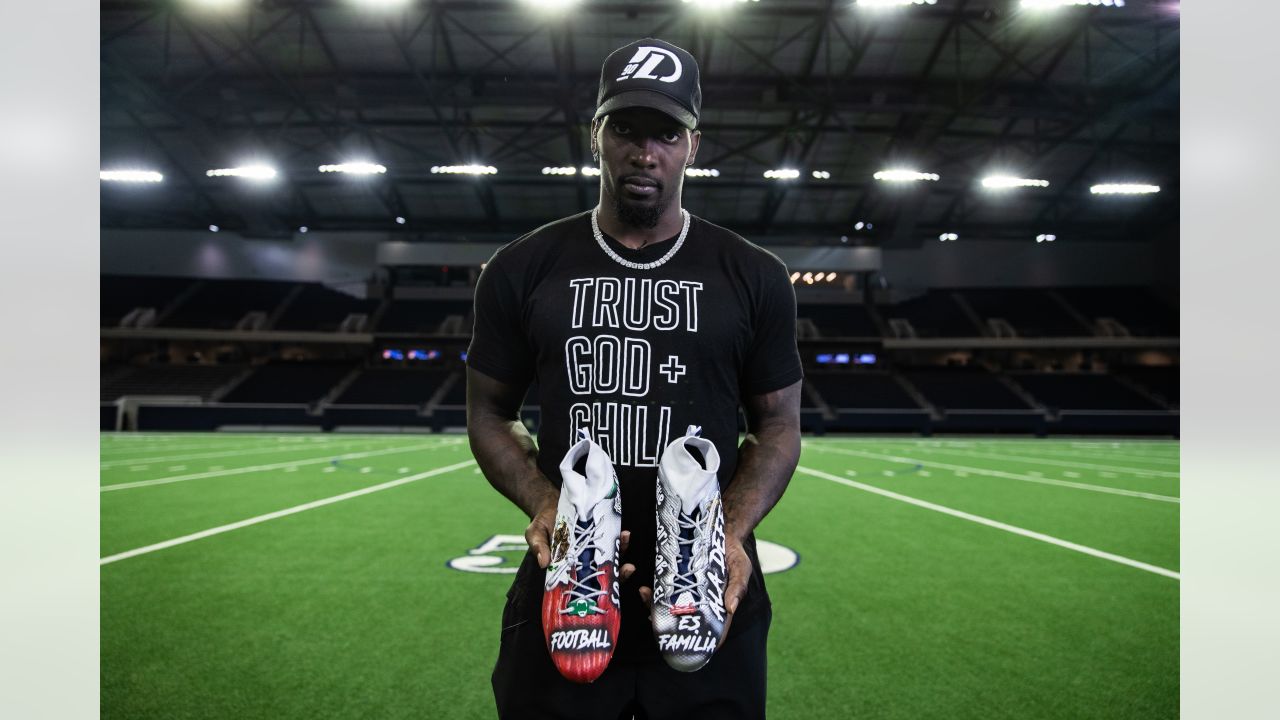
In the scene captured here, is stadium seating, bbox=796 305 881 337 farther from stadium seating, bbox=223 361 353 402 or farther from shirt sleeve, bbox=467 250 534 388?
shirt sleeve, bbox=467 250 534 388

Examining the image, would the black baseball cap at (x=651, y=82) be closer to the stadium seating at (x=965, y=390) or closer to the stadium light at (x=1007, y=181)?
the stadium light at (x=1007, y=181)

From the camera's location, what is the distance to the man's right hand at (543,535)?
1386 mm

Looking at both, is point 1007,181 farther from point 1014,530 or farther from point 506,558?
point 506,558

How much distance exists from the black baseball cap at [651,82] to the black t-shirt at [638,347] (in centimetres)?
27

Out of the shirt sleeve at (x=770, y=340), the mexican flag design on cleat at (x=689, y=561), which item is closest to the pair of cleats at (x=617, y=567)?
the mexican flag design on cleat at (x=689, y=561)

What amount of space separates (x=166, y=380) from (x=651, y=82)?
3450 cm

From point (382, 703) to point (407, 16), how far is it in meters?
18.3

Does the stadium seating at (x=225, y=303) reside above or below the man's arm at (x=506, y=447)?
above

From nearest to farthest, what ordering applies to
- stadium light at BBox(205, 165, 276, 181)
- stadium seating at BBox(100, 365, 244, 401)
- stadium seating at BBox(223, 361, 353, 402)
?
stadium light at BBox(205, 165, 276, 181) → stadium seating at BBox(100, 365, 244, 401) → stadium seating at BBox(223, 361, 353, 402)

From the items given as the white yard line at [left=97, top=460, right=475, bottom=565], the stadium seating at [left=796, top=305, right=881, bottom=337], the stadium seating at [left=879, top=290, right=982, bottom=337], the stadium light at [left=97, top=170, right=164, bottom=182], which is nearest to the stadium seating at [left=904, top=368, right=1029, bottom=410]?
the stadium seating at [left=879, top=290, right=982, bottom=337]

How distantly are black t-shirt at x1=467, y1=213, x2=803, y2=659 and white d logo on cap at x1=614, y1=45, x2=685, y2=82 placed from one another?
1.07ft

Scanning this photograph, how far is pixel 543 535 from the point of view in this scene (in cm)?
143

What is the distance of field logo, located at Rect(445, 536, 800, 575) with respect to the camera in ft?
15.6

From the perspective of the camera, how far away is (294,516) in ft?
21.8
